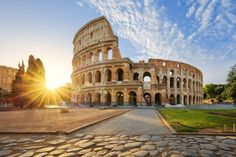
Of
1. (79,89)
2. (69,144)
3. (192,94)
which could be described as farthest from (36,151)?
(192,94)

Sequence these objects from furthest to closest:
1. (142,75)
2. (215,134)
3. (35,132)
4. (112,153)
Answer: (142,75) < (35,132) < (215,134) < (112,153)

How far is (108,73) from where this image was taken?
139ft

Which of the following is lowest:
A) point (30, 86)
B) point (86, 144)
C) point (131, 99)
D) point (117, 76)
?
point (131, 99)

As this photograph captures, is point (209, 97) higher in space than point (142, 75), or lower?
lower

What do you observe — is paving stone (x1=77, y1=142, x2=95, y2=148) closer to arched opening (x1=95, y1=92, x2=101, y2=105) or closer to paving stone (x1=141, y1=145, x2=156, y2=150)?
paving stone (x1=141, y1=145, x2=156, y2=150)

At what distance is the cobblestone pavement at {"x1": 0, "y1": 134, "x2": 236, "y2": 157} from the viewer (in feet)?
13.7

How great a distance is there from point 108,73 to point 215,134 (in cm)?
3670

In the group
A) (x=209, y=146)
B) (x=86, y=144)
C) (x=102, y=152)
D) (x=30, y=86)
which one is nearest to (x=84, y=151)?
(x=102, y=152)

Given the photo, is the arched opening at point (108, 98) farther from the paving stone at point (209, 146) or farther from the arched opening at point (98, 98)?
the paving stone at point (209, 146)

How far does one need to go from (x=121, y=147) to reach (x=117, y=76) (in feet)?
113

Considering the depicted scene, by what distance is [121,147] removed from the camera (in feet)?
15.5

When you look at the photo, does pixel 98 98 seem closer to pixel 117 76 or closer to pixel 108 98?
pixel 108 98

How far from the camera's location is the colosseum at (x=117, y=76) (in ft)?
122

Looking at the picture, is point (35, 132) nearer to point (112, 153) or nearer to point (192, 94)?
point (112, 153)
